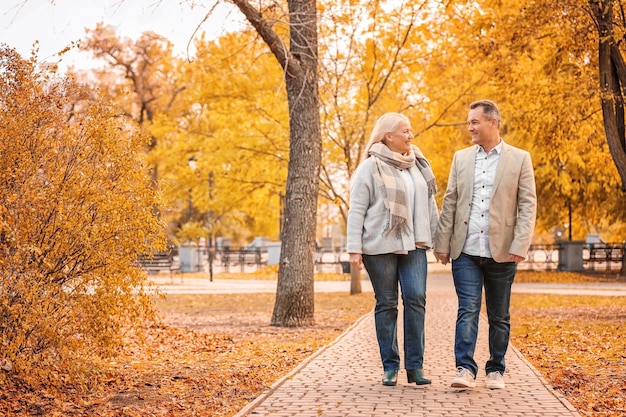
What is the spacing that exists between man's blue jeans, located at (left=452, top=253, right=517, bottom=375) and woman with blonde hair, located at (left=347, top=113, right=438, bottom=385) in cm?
28

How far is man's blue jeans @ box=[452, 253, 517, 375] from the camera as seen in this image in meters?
6.88

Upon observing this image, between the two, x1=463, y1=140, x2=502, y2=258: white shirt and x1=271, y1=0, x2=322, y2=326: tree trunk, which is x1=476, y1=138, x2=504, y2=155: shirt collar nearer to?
x1=463, y1=140, x2=502, y2=258: white shirt

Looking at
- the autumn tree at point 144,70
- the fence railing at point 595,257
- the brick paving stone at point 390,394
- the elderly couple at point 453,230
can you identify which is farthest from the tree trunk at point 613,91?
the autumn tree at point 144,70

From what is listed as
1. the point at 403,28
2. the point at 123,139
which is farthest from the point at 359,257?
the point at 403,28

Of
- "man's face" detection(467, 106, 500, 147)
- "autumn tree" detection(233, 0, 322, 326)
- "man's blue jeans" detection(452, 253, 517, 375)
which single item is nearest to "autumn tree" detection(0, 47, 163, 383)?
"man's blue jeans" detection(452, 253, 517, 375)

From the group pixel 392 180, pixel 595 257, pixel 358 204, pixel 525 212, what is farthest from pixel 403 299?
pixel 595 257

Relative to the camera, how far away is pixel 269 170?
2502 cm

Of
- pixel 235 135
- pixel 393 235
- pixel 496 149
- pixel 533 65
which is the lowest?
pixel 393 235

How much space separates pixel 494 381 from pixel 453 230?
1.14 m

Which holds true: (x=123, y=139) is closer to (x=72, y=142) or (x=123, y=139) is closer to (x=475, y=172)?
(x=72, y=142)

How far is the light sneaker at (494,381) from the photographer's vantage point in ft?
22.9

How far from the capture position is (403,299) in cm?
701

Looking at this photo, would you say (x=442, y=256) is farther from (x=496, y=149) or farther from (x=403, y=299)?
(x=496, y=149)

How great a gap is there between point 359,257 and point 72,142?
233 cm
